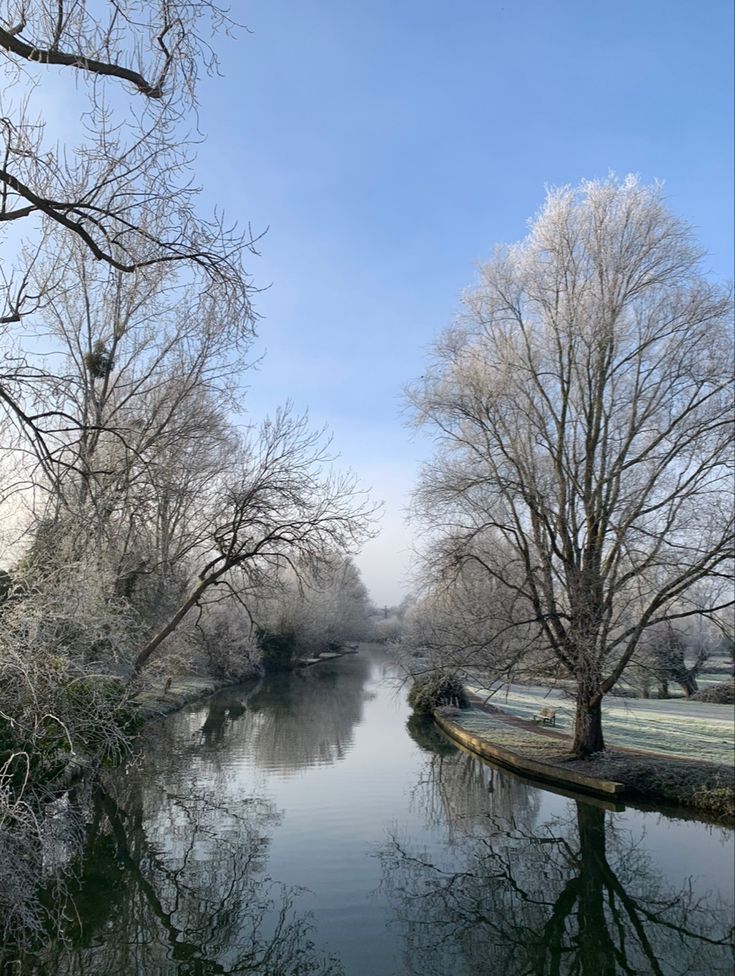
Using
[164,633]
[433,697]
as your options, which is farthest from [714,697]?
[164,633]

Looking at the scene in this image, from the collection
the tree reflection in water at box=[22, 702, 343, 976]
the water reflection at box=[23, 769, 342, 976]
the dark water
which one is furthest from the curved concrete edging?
the water reflection at box=[23, 769, 342, 976]

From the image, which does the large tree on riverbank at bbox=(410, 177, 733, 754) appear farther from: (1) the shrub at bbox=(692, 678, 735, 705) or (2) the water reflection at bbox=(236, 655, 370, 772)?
(1) the shrub at bbox=(692, 678, 735, 705)

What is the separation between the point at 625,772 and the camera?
12656mm

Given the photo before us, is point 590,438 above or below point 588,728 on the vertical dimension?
above

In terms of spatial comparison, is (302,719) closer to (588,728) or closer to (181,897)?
(588,728)

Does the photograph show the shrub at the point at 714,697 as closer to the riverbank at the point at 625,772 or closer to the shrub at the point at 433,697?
the shrub at the point at 433,697

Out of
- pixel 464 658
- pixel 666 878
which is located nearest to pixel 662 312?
pixel 464 658

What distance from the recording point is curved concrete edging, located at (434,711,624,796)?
1232 centimetres

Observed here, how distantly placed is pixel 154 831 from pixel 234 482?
25.8 feet

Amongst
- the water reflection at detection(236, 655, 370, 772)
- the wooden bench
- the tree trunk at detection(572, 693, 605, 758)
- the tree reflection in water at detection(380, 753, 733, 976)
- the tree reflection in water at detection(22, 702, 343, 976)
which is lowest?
the water reflection at detection(236, 655, 370, 772)

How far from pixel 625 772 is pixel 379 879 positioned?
6.20m

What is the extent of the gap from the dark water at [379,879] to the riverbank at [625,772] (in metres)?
0.48

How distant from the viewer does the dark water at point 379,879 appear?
6730 mm

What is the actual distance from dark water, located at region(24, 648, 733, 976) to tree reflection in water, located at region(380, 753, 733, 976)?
1.1 inches
